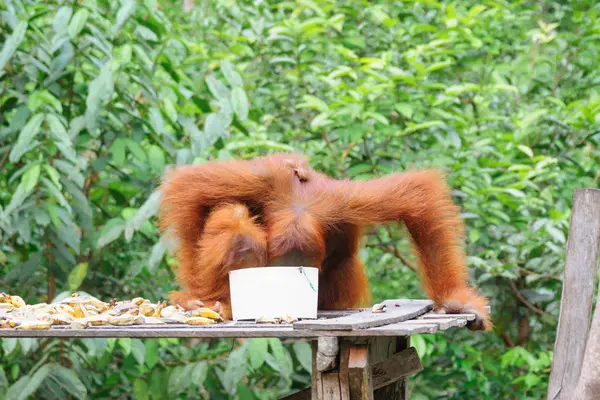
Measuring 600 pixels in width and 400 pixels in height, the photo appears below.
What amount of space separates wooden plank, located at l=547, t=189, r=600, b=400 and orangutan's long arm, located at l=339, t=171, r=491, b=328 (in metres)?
0.37

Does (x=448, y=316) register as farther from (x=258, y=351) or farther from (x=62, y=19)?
(x=62, y=19)

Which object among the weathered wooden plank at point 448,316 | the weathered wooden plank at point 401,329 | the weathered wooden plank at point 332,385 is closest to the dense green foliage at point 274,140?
the weathered wooden plank at point 448,316

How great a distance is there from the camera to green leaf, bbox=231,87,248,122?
158 inches

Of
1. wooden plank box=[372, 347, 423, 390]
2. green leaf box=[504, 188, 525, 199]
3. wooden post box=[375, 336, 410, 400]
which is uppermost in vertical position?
green leaf box=[504, 188, 525, 199]

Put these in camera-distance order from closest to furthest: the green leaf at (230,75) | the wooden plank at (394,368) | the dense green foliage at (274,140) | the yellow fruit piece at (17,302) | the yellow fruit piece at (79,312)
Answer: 1. the yellow fruit piece at (79,312)
2. the wooden plank at (394,368)
3. the yellow fruit piece at (17,302)
4. the dense green foliage at (274,140)
5. the green leaf at (230,75)

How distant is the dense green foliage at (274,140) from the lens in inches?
160

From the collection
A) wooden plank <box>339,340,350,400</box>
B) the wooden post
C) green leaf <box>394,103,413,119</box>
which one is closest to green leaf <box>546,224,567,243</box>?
green leaf <box>394,103,413,119</box>

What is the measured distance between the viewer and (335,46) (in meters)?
4.81

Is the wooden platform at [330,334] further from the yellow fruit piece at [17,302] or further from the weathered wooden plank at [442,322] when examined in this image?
the yellow fruit piece at [17,302]

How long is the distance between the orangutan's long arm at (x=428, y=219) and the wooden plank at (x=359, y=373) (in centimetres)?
64

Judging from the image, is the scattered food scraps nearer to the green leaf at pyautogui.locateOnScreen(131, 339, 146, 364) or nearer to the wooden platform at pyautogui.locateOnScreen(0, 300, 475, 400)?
the wooden platform at pyautogui.locateOnScreen(0, 300, 475, 400)

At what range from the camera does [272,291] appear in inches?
102

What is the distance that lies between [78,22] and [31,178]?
68 cm

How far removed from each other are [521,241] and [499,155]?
1.48 ft
